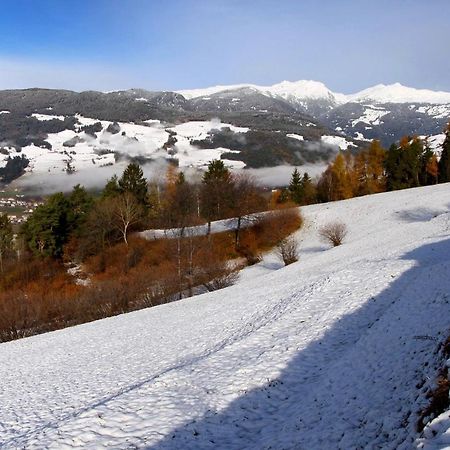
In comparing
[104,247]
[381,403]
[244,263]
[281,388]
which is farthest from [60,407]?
[104,247]

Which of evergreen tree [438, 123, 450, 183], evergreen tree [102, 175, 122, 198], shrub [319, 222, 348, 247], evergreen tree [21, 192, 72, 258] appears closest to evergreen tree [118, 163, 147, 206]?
evergreen tree [102, 175, 122, 198]

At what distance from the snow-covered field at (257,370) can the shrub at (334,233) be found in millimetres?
16093

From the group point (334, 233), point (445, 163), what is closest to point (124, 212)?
point (334, 233)

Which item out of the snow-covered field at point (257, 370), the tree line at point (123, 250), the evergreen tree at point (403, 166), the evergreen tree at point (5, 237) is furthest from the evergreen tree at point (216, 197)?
the evergreen tree at point (5, 237)

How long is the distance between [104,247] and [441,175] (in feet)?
194

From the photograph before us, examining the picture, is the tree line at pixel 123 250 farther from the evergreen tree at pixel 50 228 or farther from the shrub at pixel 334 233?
the shrub at pixel 334 233

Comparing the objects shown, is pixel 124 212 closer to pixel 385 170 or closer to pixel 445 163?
pixel 385 170

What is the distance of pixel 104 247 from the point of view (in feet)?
197

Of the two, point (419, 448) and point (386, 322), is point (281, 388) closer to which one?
point (386, 322)

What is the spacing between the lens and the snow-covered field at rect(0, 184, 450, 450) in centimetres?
994

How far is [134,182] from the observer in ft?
233

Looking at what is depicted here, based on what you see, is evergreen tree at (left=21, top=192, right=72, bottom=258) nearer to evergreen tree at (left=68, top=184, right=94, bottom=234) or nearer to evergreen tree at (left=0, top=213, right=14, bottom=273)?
evergreen tree at (left=68, top=184, right=94, bottom=234)

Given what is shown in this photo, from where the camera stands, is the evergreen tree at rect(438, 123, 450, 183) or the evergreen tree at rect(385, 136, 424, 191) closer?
the evergreen tree at rect(438, 123, 450, 183)

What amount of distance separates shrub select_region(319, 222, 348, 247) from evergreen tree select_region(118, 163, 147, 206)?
110ft
